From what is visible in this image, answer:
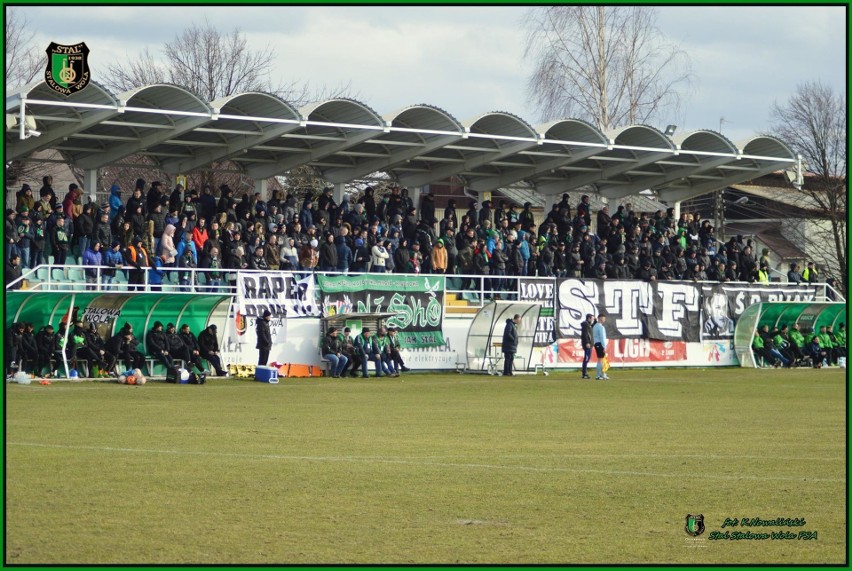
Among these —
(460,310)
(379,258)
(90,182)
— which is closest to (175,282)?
(379,258)

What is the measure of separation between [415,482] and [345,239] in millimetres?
23938

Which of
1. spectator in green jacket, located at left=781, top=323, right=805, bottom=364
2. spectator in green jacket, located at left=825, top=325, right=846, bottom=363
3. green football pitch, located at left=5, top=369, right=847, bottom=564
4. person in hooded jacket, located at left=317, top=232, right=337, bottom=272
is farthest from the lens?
spectator in green jacket, located at left=825, top=325, right=846, bottom=363

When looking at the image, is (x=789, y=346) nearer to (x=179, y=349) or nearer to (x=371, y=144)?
(x=371, y=144)

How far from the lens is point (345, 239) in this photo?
3659cm

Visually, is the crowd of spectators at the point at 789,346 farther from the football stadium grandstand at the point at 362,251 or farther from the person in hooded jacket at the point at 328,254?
the person in hooded jacket at the point at 328,254

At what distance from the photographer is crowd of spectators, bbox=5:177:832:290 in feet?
104

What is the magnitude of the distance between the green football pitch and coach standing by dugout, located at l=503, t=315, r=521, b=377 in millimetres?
10829

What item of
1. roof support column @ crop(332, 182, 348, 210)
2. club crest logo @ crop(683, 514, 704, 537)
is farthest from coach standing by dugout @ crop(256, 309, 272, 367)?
club crest logo @ crop(683, 514, 704, 537)

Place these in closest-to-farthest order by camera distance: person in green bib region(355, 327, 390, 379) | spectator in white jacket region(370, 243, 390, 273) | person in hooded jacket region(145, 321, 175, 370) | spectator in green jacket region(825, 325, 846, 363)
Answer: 1. person in hooded jacket region(145, 321, 175, 370)
2. person in green bib region(355, 327, 390, 379)
3. spectator in white jacket region(370, 243, 390, 273)
4. spectator in green jacket region(825, 325, 846, 363)

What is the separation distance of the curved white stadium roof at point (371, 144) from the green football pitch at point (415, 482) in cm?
1214

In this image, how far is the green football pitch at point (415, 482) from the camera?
9.57m

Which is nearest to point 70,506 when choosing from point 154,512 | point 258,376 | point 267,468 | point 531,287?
point 154,512

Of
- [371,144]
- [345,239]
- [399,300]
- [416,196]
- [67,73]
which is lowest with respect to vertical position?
[399,300]

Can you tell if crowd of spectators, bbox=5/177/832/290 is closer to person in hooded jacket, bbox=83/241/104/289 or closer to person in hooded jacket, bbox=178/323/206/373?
person in hooded jacket, bbox=83/241/104/289
